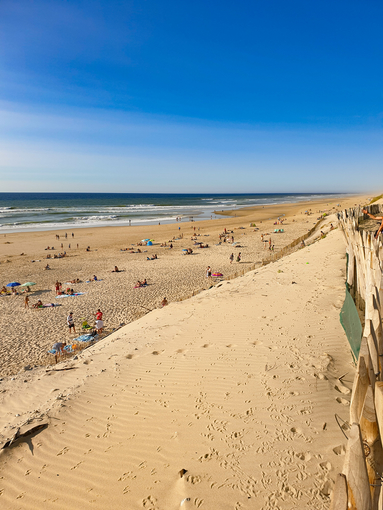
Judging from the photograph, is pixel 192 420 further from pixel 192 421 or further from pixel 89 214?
pixel 89 214

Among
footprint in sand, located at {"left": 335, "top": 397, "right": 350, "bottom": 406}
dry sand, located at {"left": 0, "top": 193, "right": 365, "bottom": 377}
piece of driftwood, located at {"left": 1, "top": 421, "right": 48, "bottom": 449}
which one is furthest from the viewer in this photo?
dry sand, located at {"left": 0, "top": 193, "right": 365, "bottom": 377}

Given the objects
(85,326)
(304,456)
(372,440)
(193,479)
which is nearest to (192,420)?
(193,479)

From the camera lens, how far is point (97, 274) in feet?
79.7

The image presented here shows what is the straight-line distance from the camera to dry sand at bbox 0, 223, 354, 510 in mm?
3691

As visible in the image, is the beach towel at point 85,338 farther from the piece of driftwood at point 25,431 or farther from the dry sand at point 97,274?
the piece of driftwood at point 25,431

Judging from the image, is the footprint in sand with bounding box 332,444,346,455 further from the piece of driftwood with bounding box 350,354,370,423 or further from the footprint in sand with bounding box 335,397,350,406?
the piece of driftwood with bounding box 350,354,370,423

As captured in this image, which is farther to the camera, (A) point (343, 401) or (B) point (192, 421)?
(B) point (192, 421)

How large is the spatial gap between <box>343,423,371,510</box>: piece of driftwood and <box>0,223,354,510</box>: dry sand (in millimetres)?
1617

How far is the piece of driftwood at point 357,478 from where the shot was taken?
2024 mm

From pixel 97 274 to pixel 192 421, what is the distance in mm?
21126

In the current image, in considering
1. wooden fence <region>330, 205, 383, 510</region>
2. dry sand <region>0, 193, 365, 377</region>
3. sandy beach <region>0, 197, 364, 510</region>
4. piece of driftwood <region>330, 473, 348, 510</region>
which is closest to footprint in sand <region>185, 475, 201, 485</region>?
sandy beach <region>0, 197, 364, 510</region>

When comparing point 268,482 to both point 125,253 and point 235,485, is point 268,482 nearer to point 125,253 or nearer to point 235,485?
point 235,485

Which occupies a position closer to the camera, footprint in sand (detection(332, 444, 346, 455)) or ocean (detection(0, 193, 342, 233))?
footprint in sand (detection(332, 444, 346, 455))

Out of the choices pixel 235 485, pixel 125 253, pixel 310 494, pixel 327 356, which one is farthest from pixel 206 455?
pixel 125 253
